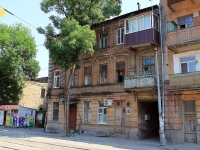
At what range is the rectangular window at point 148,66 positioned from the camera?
18.3 meters

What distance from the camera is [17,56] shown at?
3262 centimetres

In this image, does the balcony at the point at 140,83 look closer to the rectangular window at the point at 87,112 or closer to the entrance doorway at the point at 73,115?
the rectangular window at the point at 87,112

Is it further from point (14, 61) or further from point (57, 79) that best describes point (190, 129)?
point (14, 61)

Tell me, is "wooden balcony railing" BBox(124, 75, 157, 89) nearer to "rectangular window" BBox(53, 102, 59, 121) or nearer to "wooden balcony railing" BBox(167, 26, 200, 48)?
"wooden balcony railing" BBox(167, 26, 200, 48)

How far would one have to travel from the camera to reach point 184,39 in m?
16.1

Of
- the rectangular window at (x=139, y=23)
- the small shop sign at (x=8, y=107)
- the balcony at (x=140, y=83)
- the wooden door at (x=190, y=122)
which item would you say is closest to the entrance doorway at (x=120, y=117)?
the balcony at (x=140, y=83)

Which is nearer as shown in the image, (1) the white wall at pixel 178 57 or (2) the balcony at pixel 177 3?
(1) the white wall at pixel 178 57

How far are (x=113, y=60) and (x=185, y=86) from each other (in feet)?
24.2

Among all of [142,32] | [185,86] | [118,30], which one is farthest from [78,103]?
[185,86]

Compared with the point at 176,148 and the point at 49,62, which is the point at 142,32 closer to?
the point at 176,148

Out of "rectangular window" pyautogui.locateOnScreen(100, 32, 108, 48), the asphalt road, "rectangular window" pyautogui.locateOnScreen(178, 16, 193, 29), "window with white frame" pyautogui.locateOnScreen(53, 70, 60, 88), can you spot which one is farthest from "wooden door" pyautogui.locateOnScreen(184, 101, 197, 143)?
"window with white frame" pyautogui.locateOnScreen(53, 70, 60, 88)

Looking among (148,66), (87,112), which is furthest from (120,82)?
(87,112)

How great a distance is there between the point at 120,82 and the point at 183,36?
6.53 meters

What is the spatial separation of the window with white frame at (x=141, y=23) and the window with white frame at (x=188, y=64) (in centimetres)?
357
